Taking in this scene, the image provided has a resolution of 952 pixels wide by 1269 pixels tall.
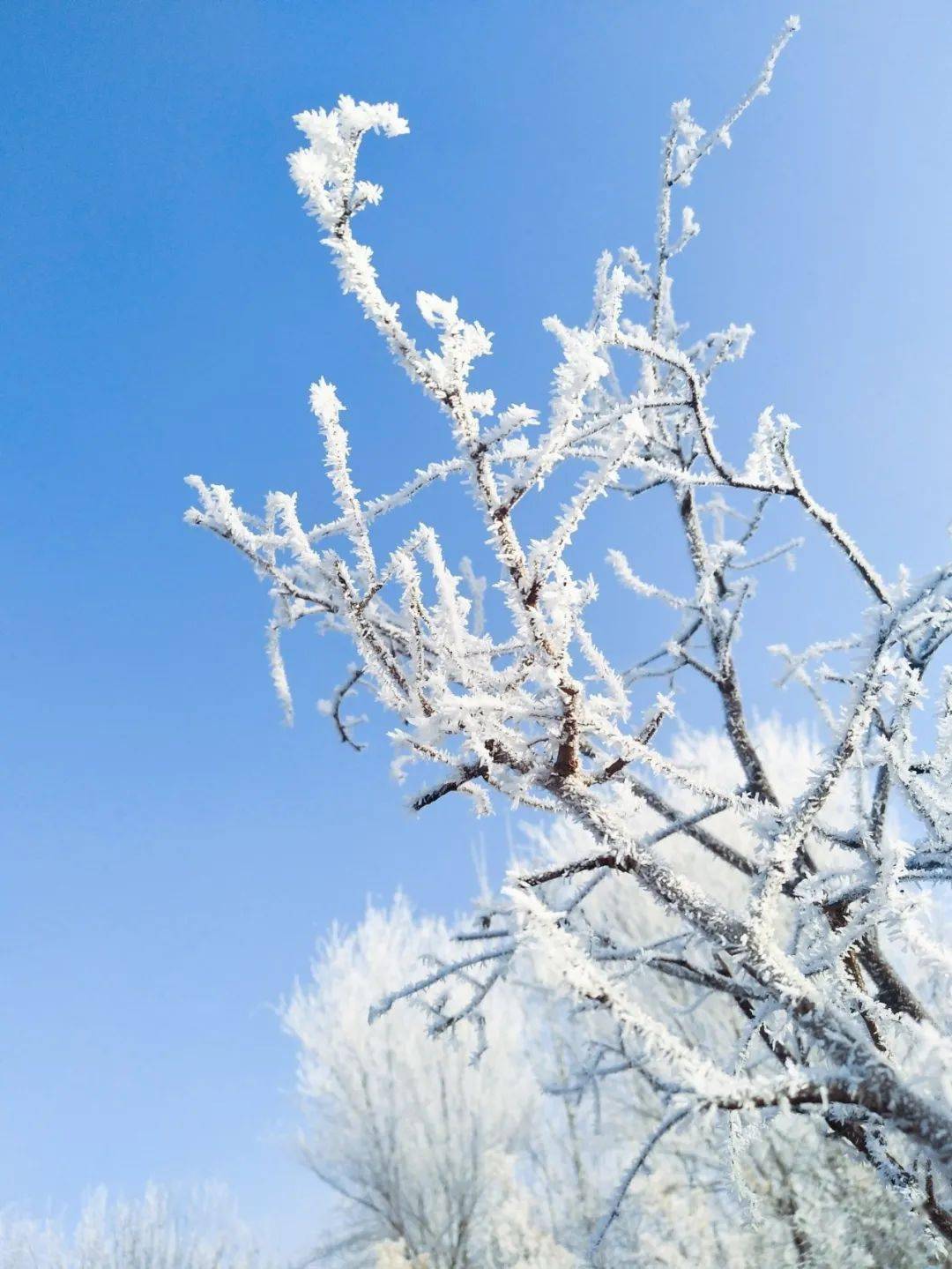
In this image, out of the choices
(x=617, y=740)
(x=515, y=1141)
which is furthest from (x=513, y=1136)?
(x=617, y=740)

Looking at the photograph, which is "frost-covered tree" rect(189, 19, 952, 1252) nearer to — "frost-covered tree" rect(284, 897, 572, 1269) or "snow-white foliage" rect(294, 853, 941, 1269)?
"snow-white foliage" rect(294, 853, 941, 1269)

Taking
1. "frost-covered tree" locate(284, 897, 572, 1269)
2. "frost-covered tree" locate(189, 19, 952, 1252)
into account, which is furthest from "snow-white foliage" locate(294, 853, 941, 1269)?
"frost-covered tree" locate(189, 19, 952, 1252)

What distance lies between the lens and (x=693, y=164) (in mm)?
2922

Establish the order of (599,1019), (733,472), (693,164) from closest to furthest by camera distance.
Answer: (733,472), (693,164), (599,1019)

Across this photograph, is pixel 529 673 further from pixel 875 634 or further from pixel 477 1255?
pixel 477 1255

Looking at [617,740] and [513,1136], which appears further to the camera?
[513,1136]

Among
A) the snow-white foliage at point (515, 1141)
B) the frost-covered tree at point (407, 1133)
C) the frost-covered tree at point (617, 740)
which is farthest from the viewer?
the frost-covered tree at point (407, 1133)

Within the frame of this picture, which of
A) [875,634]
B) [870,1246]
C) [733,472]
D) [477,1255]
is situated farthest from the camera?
[477,1255]

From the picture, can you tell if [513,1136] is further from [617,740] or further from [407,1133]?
[617,740]

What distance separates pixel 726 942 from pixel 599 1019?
24.7 ft

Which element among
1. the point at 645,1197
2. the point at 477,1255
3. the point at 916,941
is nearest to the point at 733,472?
the point at 916,941

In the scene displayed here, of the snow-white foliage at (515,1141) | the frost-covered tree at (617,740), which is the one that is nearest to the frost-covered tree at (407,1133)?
the snow-white foliage at (515,1141)

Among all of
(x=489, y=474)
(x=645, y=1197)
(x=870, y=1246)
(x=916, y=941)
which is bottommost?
(x=870, y=1246)

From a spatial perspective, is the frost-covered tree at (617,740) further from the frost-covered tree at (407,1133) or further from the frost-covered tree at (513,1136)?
the frost-covered tree at (407,1133)
